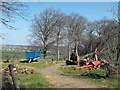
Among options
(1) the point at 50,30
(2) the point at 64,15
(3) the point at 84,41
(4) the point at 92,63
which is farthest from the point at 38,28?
(4) the point at 92,63

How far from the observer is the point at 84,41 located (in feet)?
260

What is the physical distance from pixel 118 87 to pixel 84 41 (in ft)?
217

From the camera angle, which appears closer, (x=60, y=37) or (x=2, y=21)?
(x=2, y=21)

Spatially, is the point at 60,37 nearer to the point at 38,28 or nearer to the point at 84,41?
the point at 38,28

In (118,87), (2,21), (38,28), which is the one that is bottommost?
(118,87)

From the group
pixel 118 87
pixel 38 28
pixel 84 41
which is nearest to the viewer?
pixel 118 87

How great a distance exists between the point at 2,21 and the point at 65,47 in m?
59.2

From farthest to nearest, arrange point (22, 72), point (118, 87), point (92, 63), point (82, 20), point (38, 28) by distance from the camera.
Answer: point (82, 20)
point (38, 28)
point (92, 63)
point (22, 72)
point (118, 87)

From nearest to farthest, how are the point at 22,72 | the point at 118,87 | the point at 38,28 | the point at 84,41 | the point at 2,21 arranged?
the point at 118,87, the point at 2,21, the point at 22,72, the point at 38,28, the point at 84,41

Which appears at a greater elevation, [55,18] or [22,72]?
[55,18]

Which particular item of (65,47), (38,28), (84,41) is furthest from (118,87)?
(84,41)

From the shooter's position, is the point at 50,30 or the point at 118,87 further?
the point at 50,30

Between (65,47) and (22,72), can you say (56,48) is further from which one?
(22,72)

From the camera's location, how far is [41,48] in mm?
66812
